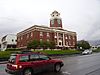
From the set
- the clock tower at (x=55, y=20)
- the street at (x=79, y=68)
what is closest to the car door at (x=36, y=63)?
the street at (x=79, y=68)

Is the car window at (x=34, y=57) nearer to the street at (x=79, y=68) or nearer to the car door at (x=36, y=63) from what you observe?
the car door at (x=36, y=63)

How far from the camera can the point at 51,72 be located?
13.1 m

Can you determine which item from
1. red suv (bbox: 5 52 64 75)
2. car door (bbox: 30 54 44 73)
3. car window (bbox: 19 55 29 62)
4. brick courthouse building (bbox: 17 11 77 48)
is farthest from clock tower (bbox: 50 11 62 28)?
car window (bbox: 19 55 29 62)

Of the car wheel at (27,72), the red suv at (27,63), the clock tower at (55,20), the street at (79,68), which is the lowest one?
the street at (79,68)

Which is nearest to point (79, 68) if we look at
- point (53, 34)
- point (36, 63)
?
point (36, 63)

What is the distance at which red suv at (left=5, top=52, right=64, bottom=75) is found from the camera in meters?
11.0

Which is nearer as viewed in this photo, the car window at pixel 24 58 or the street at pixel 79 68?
the car window at pixel 24 58

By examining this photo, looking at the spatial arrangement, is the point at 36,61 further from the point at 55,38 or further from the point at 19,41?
the point at 19,41

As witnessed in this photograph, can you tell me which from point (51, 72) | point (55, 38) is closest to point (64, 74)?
point (51, 72)

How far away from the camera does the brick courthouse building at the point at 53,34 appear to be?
68250 millimetres

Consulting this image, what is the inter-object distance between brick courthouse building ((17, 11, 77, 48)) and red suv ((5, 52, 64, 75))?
5464cm

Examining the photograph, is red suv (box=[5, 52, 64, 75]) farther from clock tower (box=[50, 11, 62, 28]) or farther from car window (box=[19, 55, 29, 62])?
clock tower (box=[50, 11, 62, 28])

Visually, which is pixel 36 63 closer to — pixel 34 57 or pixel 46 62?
pixel 34 57

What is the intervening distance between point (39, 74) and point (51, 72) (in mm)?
1145
